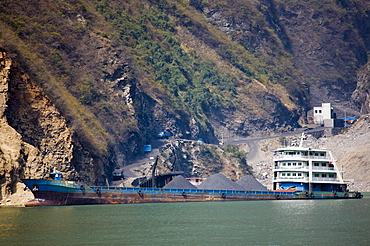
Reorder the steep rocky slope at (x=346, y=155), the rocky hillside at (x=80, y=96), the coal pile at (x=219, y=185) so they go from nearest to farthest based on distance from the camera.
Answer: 1. the rocky hillside at (x=80, y=96)
2. the coal pile at (x=219, y=185)
3. the steep rocky slope at (x=346, y=155)

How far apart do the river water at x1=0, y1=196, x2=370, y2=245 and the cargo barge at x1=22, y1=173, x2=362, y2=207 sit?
19.0 feet

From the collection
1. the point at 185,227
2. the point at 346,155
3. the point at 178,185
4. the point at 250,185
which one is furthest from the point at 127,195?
the point at 346,155

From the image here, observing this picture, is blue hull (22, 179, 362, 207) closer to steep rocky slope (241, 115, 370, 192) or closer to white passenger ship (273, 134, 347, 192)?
white passenger ship (273, 134, 347, 192)

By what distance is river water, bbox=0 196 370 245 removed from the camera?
53.1 metres

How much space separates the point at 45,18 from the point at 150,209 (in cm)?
8572

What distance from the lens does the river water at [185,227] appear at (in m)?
53.1

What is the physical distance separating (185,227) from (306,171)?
2008 inches

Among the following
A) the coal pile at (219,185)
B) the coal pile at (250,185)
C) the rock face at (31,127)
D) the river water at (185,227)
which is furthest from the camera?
the coal pile at (250,185)

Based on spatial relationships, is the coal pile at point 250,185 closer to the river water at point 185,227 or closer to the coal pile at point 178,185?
the coal pile at point 178,185

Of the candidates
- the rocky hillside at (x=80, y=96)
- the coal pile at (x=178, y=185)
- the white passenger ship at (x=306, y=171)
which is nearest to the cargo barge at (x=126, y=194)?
the white passenger ship at (x=306, y=171)

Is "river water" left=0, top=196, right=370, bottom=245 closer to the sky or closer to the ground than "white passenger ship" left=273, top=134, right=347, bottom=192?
closer to the ground

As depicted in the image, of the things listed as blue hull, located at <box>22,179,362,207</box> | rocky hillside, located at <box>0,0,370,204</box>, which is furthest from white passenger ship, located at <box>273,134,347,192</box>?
rocky hillside, located at <box>0,0,370,204</box>

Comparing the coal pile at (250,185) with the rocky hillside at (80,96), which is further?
the coal pile at (250,185)

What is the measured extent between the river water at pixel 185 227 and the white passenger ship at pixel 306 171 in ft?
90.5
